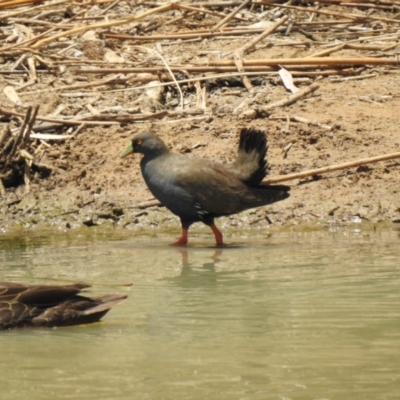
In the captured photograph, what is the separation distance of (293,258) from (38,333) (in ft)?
10.4

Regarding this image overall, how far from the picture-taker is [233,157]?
1260 centimetres

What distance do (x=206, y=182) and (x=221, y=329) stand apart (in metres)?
4.14

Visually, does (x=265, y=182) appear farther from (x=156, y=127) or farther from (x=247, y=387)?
(x=247, y=387)

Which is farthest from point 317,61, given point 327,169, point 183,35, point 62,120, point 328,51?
point 62,120

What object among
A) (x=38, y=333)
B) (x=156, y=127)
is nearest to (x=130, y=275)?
(x=38, y=333)

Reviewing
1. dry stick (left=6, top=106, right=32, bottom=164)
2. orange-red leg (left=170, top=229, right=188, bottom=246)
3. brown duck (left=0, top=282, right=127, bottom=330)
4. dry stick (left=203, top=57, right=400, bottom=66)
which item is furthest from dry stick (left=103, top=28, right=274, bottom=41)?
brown duck (left=0, top=282, right=127, bottom=330)

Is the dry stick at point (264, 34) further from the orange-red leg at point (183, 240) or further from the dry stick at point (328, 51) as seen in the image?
the orange-red leg at point (183, 240)

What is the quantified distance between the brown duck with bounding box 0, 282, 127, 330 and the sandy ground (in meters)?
4.73

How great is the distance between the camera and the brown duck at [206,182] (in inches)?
422

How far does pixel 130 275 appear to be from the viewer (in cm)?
879

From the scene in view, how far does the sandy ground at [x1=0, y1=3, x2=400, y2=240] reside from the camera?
11.8 metres

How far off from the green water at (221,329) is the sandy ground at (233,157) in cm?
155

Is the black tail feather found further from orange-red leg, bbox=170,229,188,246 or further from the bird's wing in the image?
orange-red leg, bbox=170,229,188,246

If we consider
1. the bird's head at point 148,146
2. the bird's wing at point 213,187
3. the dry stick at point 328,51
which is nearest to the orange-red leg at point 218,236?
the bird's wing at point 213,187
